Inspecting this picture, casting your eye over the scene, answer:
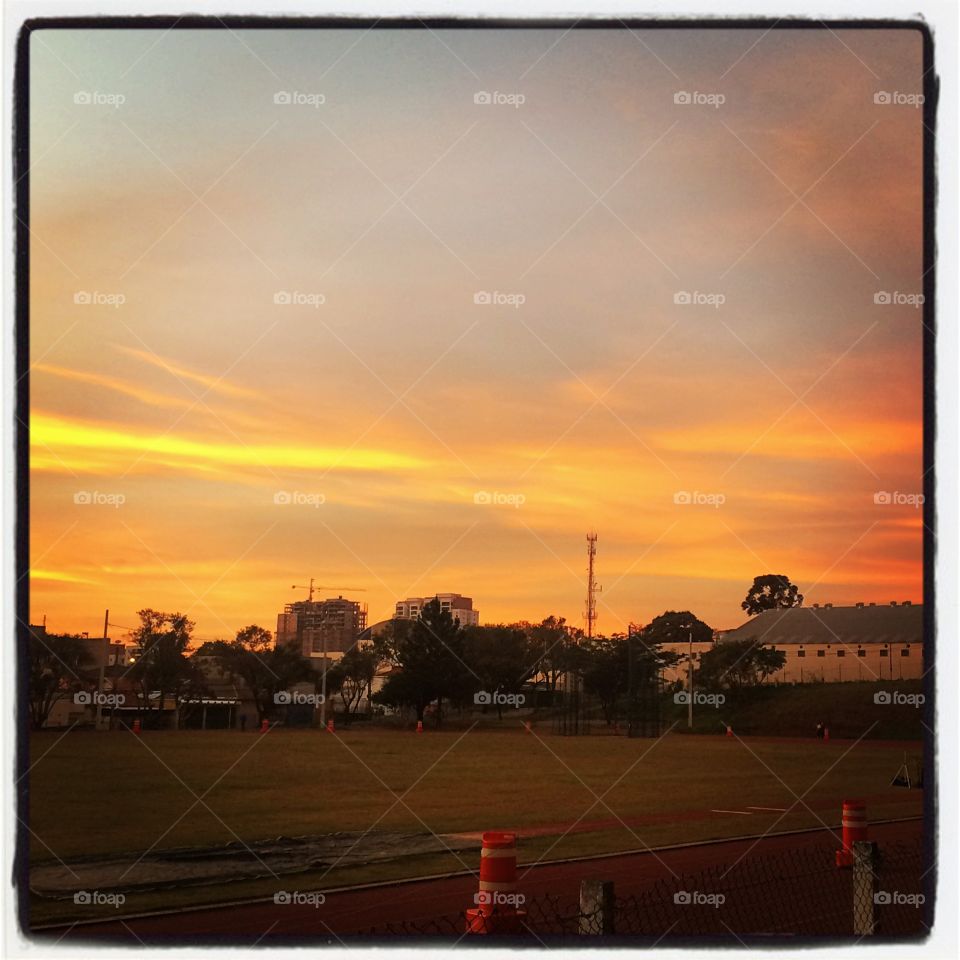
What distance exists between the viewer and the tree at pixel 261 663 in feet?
105

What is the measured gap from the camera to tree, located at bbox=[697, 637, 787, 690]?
129 ft

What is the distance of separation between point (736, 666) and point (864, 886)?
113 ft

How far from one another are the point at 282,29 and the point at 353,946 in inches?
241

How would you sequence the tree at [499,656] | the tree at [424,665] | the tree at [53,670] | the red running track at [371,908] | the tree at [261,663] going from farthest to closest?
the tree at [499,656], the tree at [424,665], the tree at [261,663], the tree at [53,670], the red running track at [371,908]

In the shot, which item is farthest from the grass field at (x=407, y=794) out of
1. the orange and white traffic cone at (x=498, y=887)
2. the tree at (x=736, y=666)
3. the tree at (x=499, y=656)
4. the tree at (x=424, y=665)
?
the tree at (x=736, y=666)

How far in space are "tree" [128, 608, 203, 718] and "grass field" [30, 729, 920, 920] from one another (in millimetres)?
2162

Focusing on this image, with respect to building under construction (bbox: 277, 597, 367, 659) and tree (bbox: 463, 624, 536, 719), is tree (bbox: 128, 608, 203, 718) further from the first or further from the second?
tree (bbox: 463, 624, 536, 719)

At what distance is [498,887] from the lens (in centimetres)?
605

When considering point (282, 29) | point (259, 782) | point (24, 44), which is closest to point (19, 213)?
point (24, 44)

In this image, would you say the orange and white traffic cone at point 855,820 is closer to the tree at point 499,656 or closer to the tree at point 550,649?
the tree at point 499,656

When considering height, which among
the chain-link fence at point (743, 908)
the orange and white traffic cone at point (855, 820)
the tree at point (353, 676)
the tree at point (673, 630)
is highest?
the orange and white traffic cone at point (855, 820)

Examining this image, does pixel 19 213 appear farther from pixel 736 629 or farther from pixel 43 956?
pixel 736 629

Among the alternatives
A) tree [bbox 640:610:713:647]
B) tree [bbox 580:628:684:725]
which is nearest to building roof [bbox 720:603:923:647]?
tree [bbox 640:610:713:647]

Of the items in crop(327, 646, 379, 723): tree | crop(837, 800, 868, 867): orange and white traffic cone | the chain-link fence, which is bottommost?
crop(327, 646, 379, 723): tree
